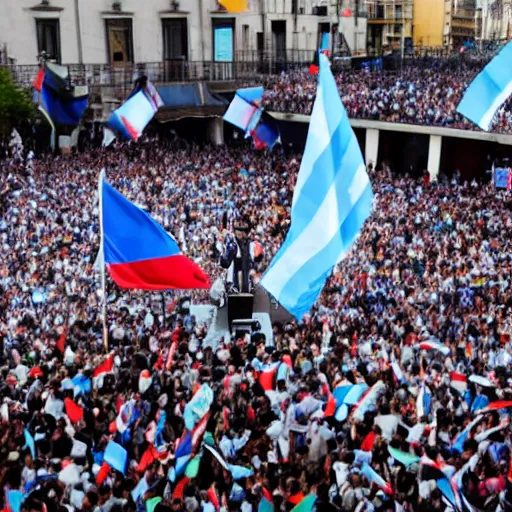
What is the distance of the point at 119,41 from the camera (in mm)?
37656

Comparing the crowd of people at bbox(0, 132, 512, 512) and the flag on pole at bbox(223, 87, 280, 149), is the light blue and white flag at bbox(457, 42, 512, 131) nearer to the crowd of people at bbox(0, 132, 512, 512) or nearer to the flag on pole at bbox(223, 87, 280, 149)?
the crowd of people at bbox(0, 132, 512, 512)

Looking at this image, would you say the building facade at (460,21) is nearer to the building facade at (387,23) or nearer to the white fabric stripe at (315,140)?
the building facade at (387,23)

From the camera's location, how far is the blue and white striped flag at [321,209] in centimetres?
1027

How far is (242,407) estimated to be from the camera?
10.8 metres

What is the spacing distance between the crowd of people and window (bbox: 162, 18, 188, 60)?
18.5m

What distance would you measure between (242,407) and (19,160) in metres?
18.7

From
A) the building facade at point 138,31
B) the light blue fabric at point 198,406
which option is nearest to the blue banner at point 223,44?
the building facade at point 138,31

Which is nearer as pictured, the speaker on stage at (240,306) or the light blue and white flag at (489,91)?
the speaker on stage at (240,306)

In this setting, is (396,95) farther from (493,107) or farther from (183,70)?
(493,107)

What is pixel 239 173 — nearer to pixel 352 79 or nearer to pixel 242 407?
pixel 352 79

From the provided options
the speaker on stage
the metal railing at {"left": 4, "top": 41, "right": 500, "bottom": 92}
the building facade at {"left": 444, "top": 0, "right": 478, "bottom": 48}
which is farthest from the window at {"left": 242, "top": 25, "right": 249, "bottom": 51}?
the speaker on stage

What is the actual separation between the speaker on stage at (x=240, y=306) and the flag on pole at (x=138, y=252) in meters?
2.80

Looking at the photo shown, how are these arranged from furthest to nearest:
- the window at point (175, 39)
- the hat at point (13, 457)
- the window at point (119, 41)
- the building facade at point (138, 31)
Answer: the window at point (175, 39) < the window at point (119, 41) < the building facade at point (138, 31) < the hat at point (13, 457)

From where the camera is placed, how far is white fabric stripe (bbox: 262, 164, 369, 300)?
10258 millimetres
